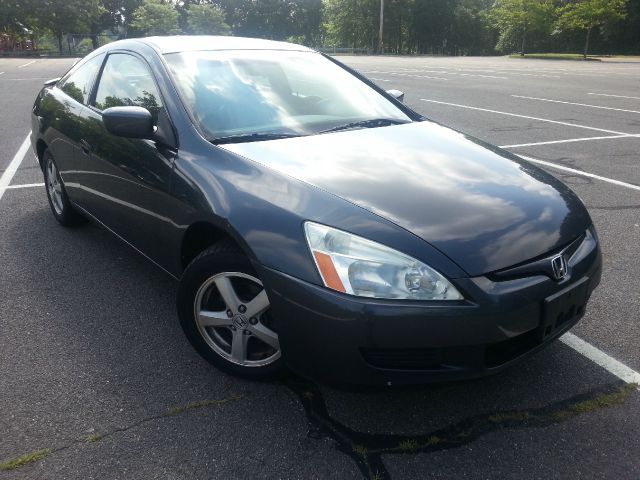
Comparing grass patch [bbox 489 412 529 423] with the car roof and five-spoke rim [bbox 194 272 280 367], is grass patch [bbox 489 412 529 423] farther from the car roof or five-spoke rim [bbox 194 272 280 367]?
the car roof

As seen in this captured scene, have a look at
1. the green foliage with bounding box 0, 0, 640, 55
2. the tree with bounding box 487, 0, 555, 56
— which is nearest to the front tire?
the green foliage with bounding box 0, 0, 640, 55

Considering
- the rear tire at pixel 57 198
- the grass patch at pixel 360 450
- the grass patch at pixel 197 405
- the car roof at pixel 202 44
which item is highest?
the car roof at pixel 202 44

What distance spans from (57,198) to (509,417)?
3857 mm

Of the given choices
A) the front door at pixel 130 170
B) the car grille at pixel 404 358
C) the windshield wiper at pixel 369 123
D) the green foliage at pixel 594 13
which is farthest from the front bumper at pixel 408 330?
the green foliage at pixel 594 13

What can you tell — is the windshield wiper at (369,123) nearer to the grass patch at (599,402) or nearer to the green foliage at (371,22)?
the grass patch at (599,402)

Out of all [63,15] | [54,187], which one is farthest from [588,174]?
[63,15]

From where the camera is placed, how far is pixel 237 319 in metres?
2.55

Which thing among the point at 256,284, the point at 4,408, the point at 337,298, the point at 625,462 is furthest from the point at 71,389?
the point at 625,462

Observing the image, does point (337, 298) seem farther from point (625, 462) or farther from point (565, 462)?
point (625, 462)

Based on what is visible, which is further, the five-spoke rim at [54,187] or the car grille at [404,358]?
the five-spoke rim at [54,187]

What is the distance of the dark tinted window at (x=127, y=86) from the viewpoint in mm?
3213

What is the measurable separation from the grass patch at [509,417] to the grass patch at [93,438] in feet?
5.11

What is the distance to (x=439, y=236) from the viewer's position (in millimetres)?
2182

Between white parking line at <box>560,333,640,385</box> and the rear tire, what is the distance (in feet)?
11.7
